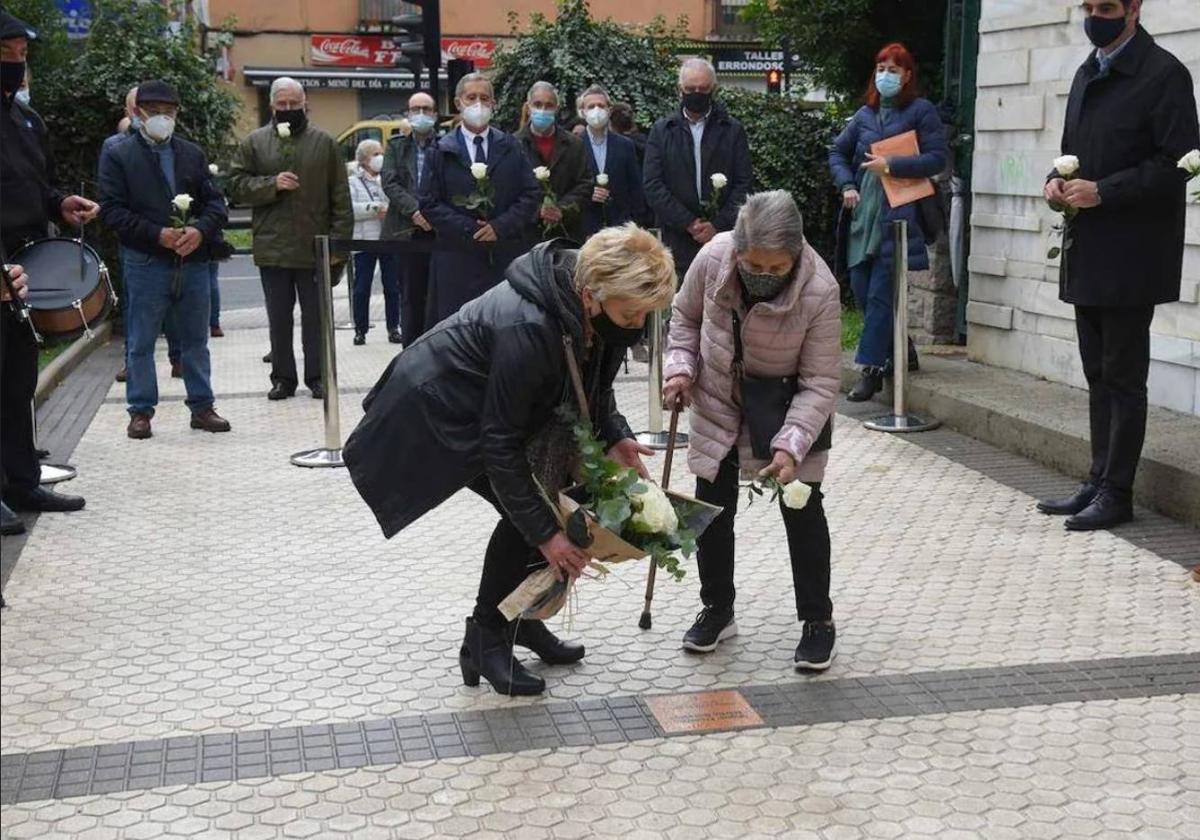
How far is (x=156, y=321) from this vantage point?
8.83 metres

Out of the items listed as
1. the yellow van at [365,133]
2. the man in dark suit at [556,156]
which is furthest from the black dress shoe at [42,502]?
the yellow van at [365,133]

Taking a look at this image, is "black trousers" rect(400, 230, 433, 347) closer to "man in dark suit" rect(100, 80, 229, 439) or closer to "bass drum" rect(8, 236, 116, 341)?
"man in dark suit" rect(100, 80, 229, 439)

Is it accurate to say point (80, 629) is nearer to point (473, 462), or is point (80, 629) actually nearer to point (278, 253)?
point (473, 462)

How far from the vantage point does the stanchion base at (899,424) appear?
28.7 feet

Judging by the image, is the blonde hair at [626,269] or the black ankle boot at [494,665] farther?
the black ankle boot at [494,665]

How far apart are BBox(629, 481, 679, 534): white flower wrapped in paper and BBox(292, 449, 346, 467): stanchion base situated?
13.0 feet

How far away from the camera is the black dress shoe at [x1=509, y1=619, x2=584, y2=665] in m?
4.96

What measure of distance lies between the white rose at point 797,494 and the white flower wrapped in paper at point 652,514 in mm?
349

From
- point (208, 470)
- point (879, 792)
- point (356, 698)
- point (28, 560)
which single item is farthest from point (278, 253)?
point (879, 792)

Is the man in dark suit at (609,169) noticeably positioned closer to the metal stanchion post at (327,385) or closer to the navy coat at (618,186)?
the navy coat at (618,186)

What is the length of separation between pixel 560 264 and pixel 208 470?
4227mm

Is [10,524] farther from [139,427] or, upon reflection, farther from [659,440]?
[659,440]

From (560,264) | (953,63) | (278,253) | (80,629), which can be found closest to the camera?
(560,264)

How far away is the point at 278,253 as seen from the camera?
991 cm
